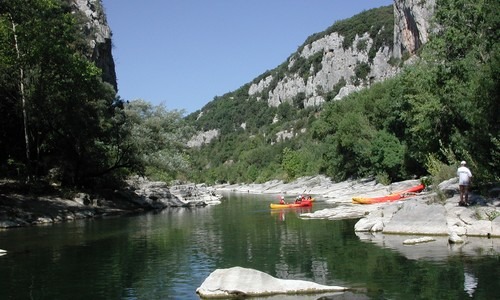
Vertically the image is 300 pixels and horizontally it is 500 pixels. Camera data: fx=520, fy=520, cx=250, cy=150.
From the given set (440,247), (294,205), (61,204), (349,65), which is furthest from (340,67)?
(440,247)

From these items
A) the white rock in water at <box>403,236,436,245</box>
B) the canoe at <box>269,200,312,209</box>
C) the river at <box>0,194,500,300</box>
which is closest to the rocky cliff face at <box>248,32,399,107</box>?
the canoe at <box>269,200,312,209</box>

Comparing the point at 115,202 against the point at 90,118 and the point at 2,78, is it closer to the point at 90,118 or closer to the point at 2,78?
the point at 90,118

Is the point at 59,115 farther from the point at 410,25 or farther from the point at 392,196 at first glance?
the point at 410,25

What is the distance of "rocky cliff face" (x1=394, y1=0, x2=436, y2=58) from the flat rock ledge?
10028 centimetres

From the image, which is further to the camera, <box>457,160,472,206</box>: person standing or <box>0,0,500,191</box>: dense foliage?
<box>0,0,500,191</box>: dense foliage

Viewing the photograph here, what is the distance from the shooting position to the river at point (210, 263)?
14.8 meters

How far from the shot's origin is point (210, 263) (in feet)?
63.9

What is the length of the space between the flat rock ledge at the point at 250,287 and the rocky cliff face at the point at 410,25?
329 ft

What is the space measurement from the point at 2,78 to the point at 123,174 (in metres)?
18.9

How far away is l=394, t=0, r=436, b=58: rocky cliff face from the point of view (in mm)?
109062

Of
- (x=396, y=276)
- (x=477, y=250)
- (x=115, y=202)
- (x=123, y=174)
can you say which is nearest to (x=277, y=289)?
(x=396, y=276)

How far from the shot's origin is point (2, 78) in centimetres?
4197

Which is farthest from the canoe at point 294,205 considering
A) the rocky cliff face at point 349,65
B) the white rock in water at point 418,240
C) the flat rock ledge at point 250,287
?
the rocky cliff face at point 349,65

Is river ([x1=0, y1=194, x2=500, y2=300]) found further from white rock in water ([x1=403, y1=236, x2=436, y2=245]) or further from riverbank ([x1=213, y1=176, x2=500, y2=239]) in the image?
riverbank ([x1=213, y1=176, x2=500, y2=239])
